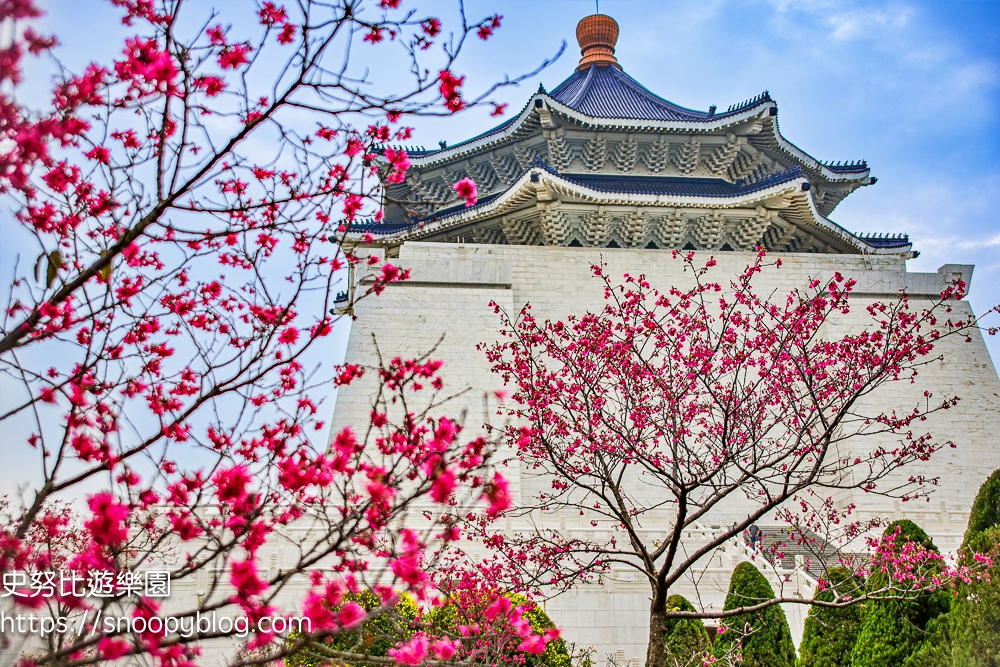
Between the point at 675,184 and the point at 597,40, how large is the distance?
628 centimetres

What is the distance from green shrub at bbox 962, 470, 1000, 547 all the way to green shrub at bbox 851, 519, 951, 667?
0.82m

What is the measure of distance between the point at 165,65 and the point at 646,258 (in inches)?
565

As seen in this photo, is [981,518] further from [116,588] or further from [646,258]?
[646,258]

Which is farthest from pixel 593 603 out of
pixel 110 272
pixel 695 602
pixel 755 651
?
pixel 110 272

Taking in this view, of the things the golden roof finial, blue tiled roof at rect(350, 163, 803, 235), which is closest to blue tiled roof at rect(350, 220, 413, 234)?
blue tiled roof at rect(350, 163, 803, 235)

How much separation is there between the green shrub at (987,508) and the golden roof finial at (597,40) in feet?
54.7

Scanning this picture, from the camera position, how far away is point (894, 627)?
6973mm

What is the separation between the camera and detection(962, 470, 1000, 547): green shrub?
733 centimetres

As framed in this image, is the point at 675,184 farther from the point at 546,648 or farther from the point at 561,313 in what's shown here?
the point at 546,648

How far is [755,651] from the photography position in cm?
819

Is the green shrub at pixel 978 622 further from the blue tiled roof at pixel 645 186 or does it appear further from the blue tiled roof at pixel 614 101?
the blue tiled roof at pixel 614 101

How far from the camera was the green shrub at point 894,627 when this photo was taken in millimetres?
6840

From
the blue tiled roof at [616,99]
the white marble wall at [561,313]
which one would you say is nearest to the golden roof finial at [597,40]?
the blue tiled roof at [616,99]

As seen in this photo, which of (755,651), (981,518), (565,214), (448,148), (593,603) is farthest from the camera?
(448,148)
